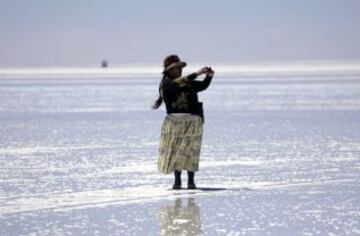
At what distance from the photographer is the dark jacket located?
14.0m

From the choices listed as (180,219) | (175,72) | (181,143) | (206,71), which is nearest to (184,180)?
(181,143)

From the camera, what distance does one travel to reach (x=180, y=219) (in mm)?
11703

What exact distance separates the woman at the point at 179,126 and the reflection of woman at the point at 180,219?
1.19m

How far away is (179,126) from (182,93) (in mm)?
348

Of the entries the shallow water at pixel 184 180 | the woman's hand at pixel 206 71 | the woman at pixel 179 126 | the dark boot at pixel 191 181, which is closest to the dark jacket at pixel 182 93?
the woman at pixel 179 126

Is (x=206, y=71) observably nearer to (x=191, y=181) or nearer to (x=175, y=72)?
(x=175, y=72)

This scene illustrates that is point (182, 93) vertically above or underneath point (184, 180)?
above

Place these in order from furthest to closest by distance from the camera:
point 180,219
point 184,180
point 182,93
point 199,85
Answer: point 184,180 → point 182,93 → point 199,85 → point 180,219

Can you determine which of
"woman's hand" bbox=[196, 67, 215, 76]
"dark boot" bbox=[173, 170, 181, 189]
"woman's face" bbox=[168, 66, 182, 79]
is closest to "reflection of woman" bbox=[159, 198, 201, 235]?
"dark boot" bbox=[173, 170, 181, 189]

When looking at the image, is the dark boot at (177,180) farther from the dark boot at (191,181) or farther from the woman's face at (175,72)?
the woman's face at (175,72)

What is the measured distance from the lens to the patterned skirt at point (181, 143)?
46.5ft

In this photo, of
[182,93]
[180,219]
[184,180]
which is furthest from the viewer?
[184,180]

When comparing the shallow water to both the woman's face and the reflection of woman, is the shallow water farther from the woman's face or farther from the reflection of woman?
the woman's face

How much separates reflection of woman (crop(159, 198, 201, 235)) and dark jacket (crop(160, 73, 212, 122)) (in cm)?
150
